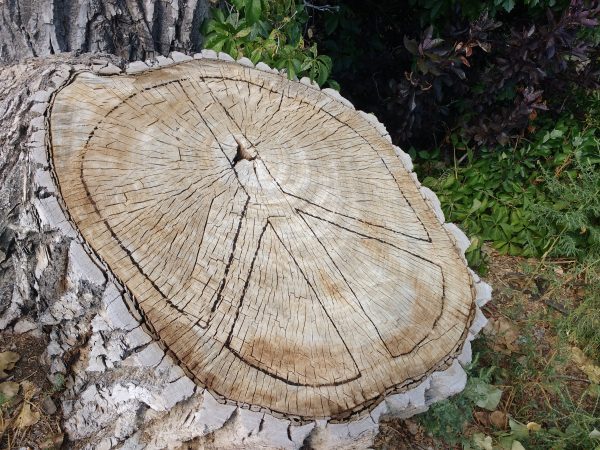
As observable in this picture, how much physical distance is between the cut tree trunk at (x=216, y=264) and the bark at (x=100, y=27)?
8.1 inches

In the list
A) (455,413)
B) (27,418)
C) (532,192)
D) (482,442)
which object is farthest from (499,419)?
(27,418)

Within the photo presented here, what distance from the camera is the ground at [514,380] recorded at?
Answer: 6.22 feet

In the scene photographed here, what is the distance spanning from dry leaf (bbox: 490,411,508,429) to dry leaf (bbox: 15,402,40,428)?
6.32 feet

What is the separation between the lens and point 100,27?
2.22 m

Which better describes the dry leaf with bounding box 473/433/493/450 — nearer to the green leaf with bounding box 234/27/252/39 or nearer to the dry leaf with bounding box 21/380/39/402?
the dry leaf with bounding box 21/380/39/402

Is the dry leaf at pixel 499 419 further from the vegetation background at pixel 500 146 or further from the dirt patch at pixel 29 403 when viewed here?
the dirt patch at pixel 29 403

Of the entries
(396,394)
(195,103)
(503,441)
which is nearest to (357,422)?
(396,394)

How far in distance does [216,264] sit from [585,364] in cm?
221

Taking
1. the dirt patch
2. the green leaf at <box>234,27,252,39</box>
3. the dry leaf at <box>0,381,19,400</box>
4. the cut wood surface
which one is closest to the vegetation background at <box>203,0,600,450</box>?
the green leaf at <box>234,27,252,39</box>

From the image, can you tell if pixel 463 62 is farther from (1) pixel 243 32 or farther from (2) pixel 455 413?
(2) pixel 455 413

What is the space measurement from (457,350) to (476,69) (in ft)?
6.26

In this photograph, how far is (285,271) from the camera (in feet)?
4.98

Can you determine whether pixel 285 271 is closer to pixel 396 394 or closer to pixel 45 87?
pixel 396 394

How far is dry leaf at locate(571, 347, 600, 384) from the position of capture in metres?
2.67
